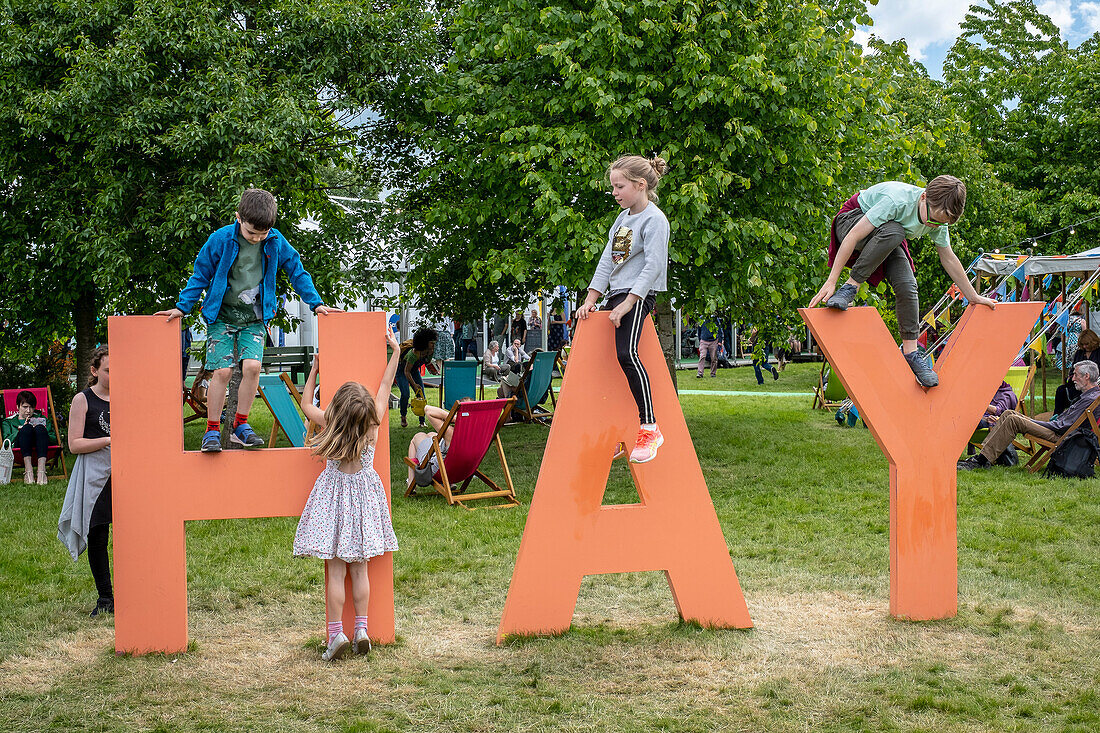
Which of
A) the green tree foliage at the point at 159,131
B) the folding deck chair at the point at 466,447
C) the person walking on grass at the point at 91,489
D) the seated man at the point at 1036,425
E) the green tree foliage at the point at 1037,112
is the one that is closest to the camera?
the person walking on grass at the point at 91,489

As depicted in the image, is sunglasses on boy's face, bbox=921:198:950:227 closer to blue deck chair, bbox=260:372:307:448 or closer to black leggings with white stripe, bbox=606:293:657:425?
black leggings with white stripe, bbox=606:293:657:425

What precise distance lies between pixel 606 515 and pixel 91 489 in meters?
3.10

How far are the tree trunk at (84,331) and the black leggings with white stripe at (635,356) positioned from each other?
944cm

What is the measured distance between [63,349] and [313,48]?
6.42 m

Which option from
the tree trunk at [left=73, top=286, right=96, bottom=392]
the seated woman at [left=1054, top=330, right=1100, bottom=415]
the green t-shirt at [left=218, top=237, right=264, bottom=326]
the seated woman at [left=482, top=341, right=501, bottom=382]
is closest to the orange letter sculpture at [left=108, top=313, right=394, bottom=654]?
the green t-shirt at [left=218, top=237, right=264, bottom=326]

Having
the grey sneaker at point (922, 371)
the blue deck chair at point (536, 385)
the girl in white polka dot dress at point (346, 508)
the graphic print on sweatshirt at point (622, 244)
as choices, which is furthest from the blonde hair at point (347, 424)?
the blue deck chair at point (536, 385)

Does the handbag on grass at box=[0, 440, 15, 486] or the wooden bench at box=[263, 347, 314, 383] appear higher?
the wooden bench at box=[263, 347, 314, 383]

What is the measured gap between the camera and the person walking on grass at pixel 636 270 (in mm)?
4855

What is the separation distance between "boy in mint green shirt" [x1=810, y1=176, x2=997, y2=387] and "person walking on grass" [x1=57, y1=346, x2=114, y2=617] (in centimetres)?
431

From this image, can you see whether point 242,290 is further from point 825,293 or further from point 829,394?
point 829,394

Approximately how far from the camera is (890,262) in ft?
17.0

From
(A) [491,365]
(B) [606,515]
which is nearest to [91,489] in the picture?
(B) [606,515]

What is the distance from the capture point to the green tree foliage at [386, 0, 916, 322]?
9672 mm

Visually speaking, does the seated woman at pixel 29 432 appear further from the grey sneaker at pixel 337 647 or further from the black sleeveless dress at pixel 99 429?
the grey sneaker at pixel 337 647
